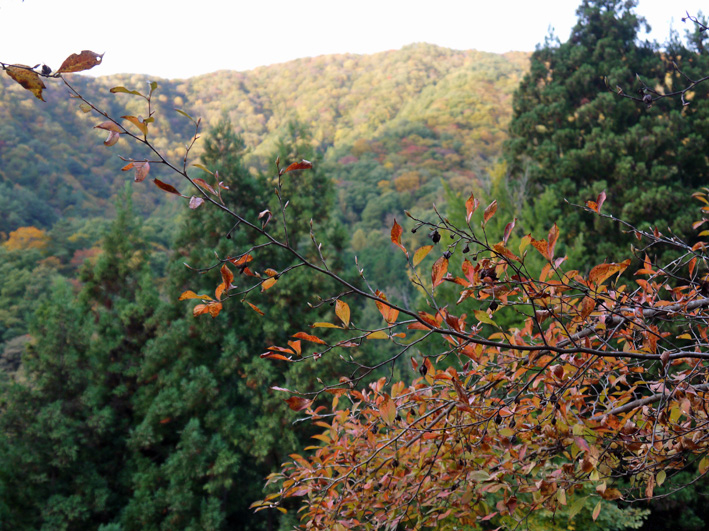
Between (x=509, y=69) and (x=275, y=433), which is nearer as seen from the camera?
(x=275, y=433)

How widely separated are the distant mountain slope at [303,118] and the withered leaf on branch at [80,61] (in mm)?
14684

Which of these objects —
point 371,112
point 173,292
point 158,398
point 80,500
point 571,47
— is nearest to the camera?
point 80,500

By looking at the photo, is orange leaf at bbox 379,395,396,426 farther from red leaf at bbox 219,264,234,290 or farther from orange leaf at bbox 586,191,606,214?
orange leaf at bbox 586,191,606,214

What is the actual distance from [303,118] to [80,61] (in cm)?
4126

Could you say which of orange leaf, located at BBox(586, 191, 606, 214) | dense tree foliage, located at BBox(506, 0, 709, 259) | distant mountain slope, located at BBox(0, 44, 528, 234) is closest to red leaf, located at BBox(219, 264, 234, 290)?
orange leaf, located at BBox(586, 191, 606, 214)

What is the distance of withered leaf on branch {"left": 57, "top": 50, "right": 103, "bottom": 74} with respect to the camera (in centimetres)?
77

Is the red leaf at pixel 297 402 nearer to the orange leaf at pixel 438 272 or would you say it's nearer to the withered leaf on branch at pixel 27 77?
the orange leaf at pixel 438 272

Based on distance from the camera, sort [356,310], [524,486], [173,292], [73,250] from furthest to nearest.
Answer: [73,250] → [356,310] → [173,292] → [524,486]

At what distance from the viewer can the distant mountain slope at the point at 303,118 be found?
2475 cm

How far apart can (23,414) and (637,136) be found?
31.7 feet

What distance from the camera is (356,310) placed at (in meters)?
7.65

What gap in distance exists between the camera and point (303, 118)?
3981cm

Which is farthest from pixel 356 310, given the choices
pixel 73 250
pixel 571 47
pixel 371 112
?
pixel 371 112

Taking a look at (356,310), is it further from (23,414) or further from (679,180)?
(679,180)
